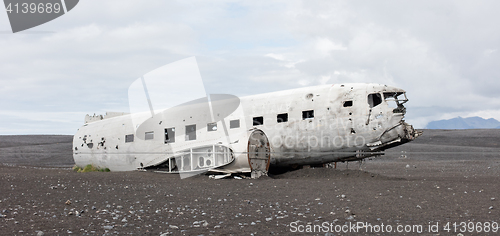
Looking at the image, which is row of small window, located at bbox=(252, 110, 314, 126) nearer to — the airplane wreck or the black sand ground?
the airplane wreck

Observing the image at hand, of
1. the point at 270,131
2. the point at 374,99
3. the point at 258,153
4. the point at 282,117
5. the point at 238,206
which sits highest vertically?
the point at 374,99

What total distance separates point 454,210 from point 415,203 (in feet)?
3.51

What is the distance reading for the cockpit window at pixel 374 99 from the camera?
15.6m

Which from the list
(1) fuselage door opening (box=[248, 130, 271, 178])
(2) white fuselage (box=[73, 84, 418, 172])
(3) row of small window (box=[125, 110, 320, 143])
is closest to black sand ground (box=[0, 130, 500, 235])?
(1) fuselage door opening (box=[248, 130, 271, 178])

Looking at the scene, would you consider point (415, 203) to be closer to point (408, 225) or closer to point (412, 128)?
point (408, 225)

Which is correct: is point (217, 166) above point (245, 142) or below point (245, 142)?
below

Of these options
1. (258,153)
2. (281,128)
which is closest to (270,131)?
(281,128)

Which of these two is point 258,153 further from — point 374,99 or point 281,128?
point 374,99

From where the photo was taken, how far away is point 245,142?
53.2ft

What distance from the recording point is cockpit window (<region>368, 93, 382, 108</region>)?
15.6 m

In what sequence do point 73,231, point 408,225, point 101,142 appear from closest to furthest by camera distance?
1. point 73,231
2. point 408,225
3. point 101,142

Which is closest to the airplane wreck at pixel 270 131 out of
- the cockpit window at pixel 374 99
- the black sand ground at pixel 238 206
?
the cockpit window at pixel 374 99

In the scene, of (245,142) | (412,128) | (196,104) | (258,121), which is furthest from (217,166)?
(412,128)

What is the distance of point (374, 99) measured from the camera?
15.8 m
